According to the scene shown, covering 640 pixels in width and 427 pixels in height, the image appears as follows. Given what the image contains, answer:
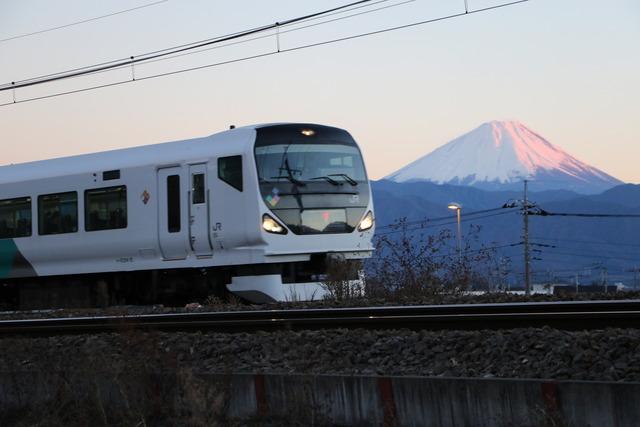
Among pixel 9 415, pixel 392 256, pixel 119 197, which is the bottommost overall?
pixel 9 415

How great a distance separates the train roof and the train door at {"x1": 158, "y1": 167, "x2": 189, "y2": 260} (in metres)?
0.29

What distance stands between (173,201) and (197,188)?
63 centimetres

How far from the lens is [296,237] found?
1859 centimetres

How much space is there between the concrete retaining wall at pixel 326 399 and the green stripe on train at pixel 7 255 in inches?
475

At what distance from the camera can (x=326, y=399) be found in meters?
8.69

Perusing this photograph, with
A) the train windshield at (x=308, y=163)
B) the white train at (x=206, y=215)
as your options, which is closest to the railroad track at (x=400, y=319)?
the white train at (x=206, y=215)

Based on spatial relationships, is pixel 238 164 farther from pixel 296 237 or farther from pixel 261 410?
pixel 261 410

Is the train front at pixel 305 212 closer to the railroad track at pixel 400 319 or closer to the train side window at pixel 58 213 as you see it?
the railroad track at pixel 400 319

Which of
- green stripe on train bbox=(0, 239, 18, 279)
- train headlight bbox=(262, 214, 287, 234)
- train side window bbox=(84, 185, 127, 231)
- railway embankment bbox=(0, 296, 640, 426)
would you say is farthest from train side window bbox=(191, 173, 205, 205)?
railway embankment bbox=(0, 296, 640, 426)

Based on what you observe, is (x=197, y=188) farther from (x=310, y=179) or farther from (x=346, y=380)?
(x=346, y=380)

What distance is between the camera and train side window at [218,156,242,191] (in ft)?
60.8

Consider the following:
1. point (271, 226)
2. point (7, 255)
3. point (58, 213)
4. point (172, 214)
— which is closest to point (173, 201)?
point (172, 214)

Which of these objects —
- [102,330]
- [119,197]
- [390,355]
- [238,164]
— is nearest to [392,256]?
[238,164]

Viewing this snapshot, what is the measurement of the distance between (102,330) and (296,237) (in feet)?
16.6
